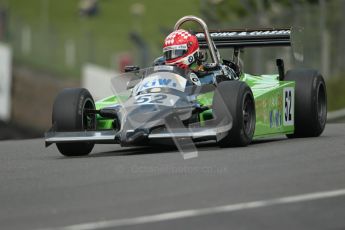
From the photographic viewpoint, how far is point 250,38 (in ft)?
43.6

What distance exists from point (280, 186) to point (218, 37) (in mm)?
6154

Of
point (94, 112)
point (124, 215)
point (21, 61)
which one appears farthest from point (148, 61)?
point (124, 215)

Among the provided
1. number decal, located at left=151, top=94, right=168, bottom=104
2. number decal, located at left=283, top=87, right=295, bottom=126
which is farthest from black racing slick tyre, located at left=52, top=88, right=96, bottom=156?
number decal, located at left=283, top=87, right=295, bottom=126

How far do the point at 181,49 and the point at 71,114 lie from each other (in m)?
1.54

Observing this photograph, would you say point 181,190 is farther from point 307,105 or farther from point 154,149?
point 307,105

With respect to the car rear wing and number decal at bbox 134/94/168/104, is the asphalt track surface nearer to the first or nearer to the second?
number decal at bbox 134/94/168/104

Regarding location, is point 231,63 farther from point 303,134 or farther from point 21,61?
point 21,61

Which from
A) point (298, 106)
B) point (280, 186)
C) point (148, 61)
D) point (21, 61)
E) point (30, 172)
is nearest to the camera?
point (280, 186)

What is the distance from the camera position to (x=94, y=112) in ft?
36.1

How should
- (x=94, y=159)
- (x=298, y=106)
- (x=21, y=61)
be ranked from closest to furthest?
(x=94, y=159) < (x=298, y=106) < (x=21, y=61)

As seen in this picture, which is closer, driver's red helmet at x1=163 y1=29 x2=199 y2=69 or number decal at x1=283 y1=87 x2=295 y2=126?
driver's red helmet at x1=163 y1=29 x2=199 y2=69

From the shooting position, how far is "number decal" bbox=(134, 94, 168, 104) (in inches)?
419

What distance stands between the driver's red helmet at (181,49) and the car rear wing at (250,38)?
1656mm

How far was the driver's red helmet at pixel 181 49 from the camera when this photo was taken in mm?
11664
